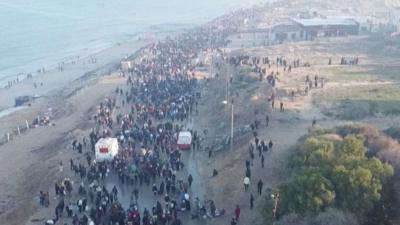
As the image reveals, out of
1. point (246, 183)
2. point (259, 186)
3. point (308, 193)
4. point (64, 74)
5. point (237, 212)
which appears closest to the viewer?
point (308, 193)

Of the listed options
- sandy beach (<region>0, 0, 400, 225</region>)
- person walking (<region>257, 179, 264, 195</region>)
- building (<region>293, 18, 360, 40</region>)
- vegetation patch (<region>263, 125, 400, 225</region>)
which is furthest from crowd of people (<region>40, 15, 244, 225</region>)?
building (<region>293, 18, 360, 40</region>)

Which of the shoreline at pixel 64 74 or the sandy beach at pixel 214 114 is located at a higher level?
the sandy beach at pixel 214 114

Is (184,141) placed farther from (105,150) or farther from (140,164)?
(105,150)

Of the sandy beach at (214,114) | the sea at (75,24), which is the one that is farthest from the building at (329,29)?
the sea at (75,24)

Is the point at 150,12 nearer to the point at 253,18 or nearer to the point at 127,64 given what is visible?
the point at 253,18

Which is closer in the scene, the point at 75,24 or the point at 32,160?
the point at 32,160

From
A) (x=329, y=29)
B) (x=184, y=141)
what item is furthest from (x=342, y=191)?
(x=329, y=29)

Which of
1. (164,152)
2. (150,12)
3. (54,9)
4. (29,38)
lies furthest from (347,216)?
(54,9)

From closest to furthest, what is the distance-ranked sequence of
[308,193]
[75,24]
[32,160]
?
[308,193] → [32,160] → [75,24]

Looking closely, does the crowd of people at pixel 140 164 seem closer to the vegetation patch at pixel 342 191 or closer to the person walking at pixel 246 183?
the person walking at pixel 246 183
